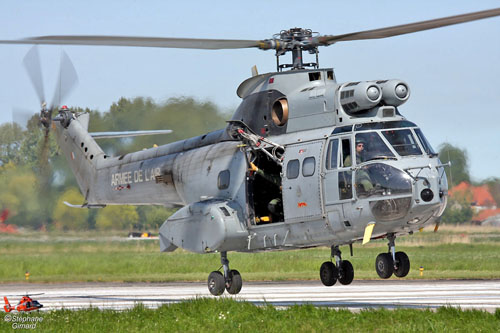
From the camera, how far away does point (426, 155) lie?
1612 cm

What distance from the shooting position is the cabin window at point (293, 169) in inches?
679

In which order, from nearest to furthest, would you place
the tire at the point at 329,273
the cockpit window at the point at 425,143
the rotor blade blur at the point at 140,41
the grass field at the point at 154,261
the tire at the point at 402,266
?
the rotor blade blur at the point at 140,41, the cockpit window at the point at 425,143, the tire at the point at 402,266, the tire at the point at 329,273, the grass field at the point at 154,261

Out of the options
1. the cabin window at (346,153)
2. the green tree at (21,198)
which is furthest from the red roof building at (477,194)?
the cabin window at (346,153)

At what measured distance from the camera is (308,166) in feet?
55.8

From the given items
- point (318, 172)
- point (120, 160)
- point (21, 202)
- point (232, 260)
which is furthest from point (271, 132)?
point (21, 202)

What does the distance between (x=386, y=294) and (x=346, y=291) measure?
192 cm

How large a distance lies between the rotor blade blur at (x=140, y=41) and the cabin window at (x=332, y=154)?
2944 mm

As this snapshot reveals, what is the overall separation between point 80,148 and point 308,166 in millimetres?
11370

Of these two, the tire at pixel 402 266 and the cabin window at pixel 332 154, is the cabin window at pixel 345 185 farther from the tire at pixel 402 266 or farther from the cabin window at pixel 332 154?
the tire at pixel 402 266

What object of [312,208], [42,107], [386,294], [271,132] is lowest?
[386,294]

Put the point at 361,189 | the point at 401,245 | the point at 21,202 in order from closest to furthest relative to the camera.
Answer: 1. the point at 361,189
2. the point at 21,202
3. the point at 401,245

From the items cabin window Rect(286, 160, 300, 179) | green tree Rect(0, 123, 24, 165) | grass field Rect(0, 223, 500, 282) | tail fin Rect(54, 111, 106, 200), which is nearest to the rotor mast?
cabin window Rect(286, 160, 300, 179)

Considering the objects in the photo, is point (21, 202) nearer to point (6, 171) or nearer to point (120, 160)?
point (6, 171)

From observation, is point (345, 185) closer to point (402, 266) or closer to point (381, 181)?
point (381, 181)
